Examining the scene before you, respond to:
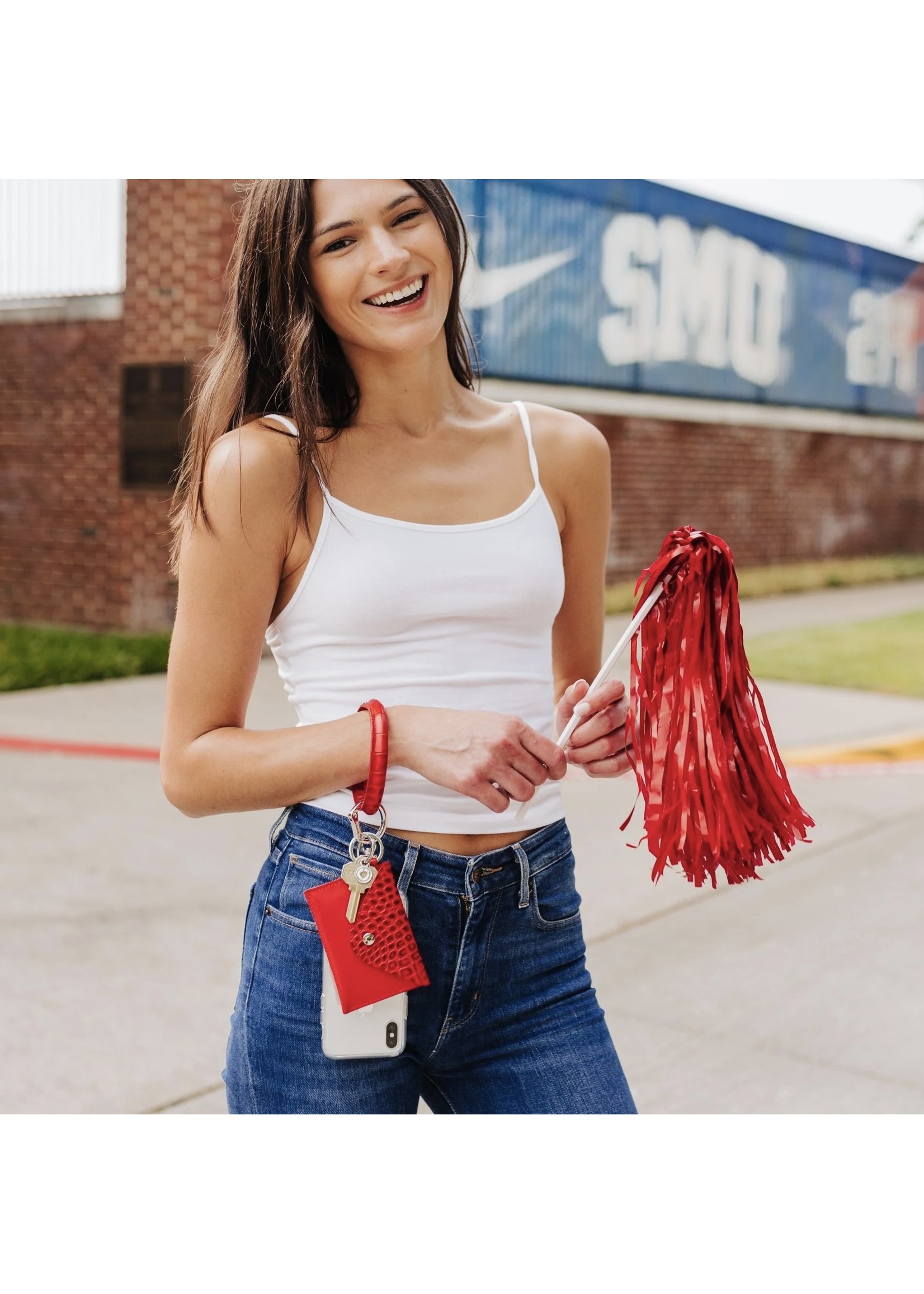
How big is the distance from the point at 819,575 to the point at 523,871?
14667 millimetres

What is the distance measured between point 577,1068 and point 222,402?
89 cm

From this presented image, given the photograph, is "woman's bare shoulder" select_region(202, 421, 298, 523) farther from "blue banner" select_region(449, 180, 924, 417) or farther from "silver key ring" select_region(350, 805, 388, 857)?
"blue banner" select_region(449, 180, 924, 417)

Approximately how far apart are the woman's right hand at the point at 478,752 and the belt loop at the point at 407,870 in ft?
0.42

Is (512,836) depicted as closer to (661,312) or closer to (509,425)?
(509,425)

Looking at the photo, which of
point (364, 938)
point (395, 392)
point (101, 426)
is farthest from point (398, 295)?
point (101, 426)

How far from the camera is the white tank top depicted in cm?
163

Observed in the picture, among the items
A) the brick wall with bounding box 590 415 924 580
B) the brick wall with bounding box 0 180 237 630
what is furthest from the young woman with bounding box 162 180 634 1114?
the brick wall with bounding box 590 415 924 580

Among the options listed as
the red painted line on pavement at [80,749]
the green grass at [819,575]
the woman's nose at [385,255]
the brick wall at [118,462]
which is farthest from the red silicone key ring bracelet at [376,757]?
the green grass at [819,575]

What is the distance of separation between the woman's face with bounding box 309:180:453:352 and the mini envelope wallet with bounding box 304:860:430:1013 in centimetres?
63

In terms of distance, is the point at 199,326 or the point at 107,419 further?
the point at 107,419

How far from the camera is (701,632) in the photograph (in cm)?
160

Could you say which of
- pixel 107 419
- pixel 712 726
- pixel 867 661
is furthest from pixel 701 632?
pixel 107 419

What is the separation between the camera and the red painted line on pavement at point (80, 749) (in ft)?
23.0

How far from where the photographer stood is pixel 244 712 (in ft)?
5.31
